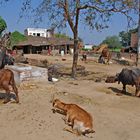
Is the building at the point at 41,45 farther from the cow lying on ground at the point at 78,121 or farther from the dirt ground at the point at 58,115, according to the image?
the cow lying on ground at the point at 78,121

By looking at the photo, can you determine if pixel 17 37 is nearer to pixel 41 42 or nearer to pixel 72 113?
pixel 41 42

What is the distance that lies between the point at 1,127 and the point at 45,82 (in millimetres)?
6640

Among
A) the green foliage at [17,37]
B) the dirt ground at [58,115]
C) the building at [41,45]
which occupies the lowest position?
the dirt ground at [58,115]

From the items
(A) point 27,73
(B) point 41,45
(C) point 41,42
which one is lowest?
(A) point 27,73

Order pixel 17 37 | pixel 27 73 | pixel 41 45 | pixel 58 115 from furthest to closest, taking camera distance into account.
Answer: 1. pixel 41 45
2. pixel 17 37
3. pixel 27 73
4. pixel 58 115

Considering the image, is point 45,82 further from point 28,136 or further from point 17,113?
point 28,136

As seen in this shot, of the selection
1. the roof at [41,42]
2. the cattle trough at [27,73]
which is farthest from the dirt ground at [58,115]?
the roof at [41,42]

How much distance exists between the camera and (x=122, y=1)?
19.3 metres

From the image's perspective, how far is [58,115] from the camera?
1051cm

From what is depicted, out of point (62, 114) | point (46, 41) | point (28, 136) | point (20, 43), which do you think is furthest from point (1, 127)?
point (46, 41)

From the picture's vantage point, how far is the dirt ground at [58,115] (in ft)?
30.8

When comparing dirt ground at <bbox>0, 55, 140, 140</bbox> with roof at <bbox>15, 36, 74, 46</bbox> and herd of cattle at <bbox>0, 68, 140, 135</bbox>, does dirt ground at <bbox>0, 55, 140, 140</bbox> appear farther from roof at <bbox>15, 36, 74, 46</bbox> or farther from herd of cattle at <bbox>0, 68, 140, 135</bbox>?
roof at <bbox>15, 36, 74, 46</bbox>

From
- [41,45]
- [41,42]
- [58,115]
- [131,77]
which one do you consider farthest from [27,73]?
[41,42]

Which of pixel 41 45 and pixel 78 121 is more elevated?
pixel 41 45
